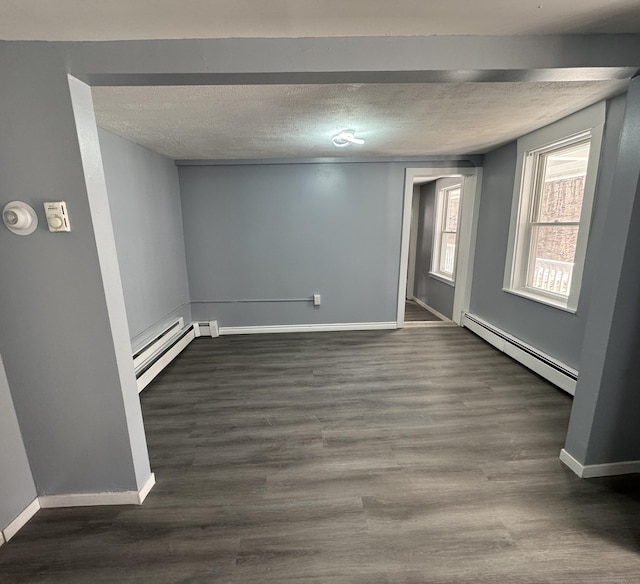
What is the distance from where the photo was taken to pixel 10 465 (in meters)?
1.34

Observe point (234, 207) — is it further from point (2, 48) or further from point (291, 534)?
point (291, 534)

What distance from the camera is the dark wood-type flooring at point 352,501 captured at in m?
1.21

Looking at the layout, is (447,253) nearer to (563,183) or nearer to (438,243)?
(438,243)

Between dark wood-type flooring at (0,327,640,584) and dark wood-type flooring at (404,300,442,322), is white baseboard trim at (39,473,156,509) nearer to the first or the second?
dark wood-type flooring at (0,327,640,584)

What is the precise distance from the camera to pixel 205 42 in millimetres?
1129

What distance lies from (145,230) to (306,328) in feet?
7.33

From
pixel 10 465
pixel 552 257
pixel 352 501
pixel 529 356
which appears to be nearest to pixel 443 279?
pixel 552 257

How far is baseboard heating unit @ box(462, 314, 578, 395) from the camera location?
95.0 inches

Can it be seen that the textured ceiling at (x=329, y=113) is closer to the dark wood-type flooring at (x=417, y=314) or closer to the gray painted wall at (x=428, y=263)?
the gray painted wall at (x=428, y=263)

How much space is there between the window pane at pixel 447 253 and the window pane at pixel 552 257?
1661 millimetres

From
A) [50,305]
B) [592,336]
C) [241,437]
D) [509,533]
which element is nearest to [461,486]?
[509,533]

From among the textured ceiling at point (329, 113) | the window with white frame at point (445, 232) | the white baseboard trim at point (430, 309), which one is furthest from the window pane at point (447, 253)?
the textured ceiling at point (329, 113)

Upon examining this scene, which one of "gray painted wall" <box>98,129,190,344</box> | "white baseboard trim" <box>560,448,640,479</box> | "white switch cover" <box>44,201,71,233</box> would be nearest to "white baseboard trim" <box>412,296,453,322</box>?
"white baseboard trim" <box>560,448,640,479</box>

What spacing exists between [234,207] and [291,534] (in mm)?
3316
